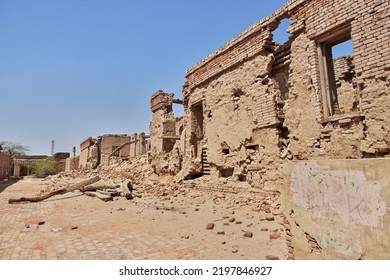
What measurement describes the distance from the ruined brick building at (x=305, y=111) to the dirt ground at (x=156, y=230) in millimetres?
915

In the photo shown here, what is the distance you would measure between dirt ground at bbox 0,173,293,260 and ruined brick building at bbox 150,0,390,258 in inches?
36.0

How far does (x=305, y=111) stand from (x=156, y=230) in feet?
14.1

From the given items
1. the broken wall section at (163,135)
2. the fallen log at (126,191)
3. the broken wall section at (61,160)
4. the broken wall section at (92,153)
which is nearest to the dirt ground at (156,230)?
the fallen log at (126,191)

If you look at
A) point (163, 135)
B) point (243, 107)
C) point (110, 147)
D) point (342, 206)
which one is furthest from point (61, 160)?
point (342, 206)

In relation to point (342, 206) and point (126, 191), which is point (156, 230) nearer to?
point (342, 206)

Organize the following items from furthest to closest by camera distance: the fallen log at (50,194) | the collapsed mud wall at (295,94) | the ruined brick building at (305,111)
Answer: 1. the fallen log at (50,194)
2. the collapsed mud wall at (295,94)
3. the ruined brick building at (305,111)

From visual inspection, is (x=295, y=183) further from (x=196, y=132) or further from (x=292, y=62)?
(x=196, y=132)

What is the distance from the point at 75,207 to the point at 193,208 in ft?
13.5

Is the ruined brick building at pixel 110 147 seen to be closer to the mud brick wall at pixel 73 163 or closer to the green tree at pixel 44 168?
the mud brick wall at pixel 73 163

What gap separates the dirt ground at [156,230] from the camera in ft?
12.6

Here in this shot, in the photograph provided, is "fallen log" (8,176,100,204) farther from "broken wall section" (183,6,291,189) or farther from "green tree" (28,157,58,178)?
"green tree" (28,157,58,178)

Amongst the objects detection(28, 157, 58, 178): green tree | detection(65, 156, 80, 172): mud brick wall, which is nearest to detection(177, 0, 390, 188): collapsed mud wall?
detection(65, 156, 80, 172): mud brick wall

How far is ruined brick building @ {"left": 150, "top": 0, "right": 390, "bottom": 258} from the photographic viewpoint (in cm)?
282

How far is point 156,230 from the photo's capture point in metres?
5.14
